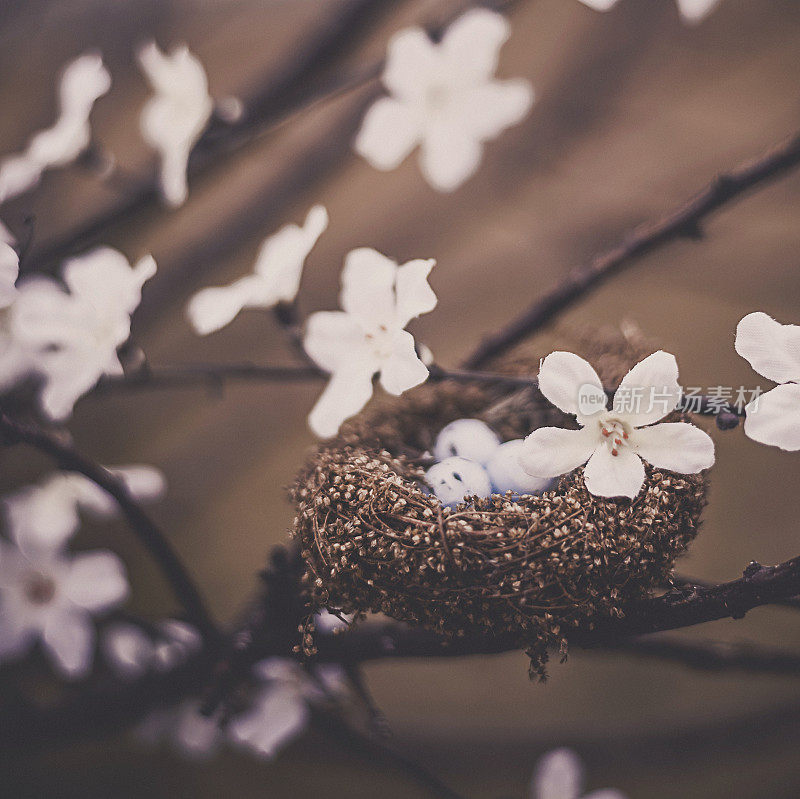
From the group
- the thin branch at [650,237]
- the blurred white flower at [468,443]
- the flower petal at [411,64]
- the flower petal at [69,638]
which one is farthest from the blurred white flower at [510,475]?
the flower petal at [69,638]

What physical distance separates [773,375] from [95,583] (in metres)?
0.85

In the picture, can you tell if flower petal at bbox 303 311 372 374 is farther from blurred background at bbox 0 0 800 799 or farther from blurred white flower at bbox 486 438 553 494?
blurred background at bbox 0 0 800 799

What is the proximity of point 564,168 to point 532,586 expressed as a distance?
1.31m

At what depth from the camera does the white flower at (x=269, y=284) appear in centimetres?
53

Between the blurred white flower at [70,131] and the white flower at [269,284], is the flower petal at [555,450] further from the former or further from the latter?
the blurred white flower at [70,131]

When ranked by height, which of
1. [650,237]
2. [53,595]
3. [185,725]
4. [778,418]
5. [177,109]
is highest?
[177,109]

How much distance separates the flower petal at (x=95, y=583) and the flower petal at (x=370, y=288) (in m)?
0.57

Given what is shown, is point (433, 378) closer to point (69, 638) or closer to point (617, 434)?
point (617, 434)

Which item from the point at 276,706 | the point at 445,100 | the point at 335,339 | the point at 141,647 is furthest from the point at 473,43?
the point at 141,647

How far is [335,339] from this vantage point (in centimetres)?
54

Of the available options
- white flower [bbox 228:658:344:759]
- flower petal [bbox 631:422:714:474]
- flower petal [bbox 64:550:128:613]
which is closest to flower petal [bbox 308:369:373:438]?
flower petal [bbox 631:422:714:474]

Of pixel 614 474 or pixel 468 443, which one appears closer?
pixel 614 474

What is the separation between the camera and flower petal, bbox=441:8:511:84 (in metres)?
0.76

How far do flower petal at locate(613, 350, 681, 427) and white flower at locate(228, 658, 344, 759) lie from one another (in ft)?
1.75
